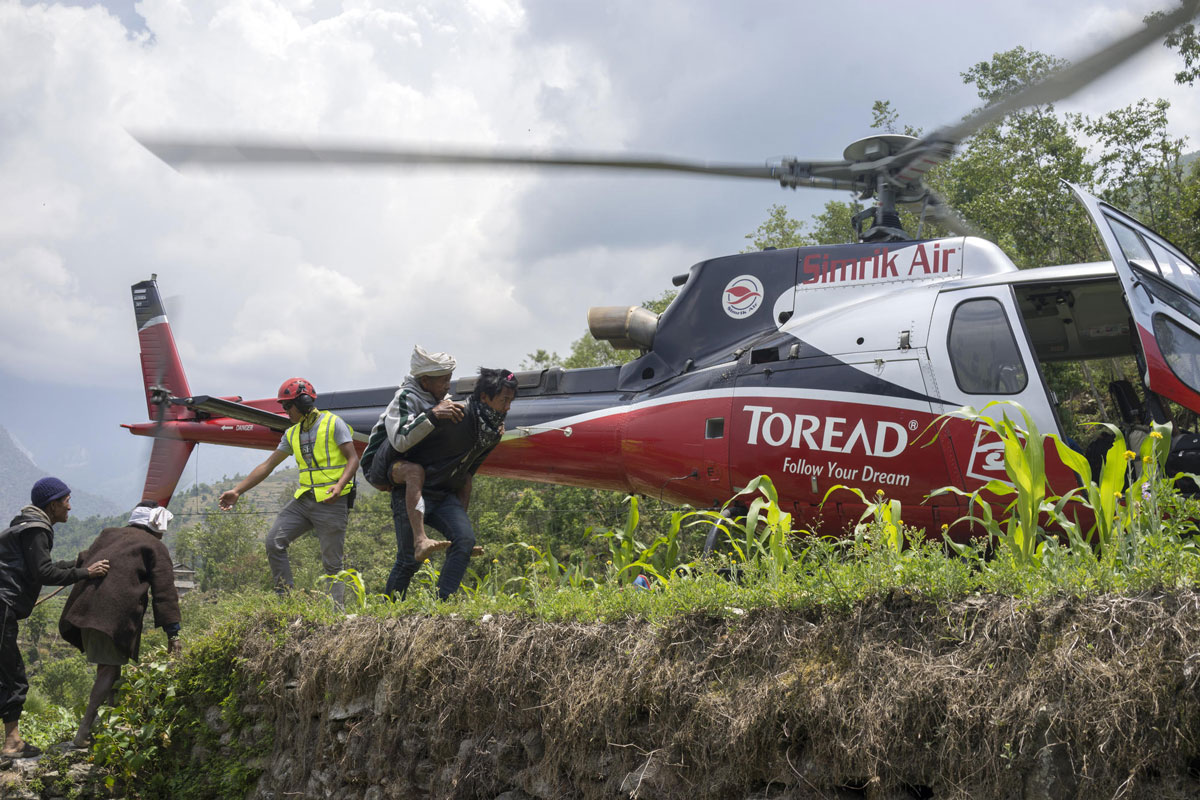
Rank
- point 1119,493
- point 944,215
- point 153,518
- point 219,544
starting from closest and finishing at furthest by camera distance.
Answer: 1. point 1119,493
2. point 153,518
3. point 944,215
4. point 219,544

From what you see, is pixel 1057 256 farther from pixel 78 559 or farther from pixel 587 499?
pixel 78 559

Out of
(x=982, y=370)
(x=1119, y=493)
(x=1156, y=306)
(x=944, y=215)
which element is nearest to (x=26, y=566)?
(x=982, y=370)

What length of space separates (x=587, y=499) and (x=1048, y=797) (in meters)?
25.9

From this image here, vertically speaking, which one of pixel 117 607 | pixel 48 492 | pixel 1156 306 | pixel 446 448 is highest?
pixel 1156 306

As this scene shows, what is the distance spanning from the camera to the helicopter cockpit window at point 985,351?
559cm

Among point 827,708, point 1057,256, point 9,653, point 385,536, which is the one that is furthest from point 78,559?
point 385,536

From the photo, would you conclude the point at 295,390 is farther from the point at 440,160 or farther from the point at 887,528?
the point at 887,528

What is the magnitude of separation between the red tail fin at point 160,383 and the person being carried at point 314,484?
400 cm

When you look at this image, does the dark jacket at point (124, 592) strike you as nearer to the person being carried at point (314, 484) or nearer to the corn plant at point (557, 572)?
the person being carried at point (314, 484)

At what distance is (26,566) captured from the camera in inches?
252

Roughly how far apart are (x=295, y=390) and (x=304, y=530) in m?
1.06

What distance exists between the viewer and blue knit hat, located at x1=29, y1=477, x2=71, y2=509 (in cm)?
664

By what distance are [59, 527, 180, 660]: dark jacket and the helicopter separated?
9.02 feet

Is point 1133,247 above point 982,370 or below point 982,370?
above
